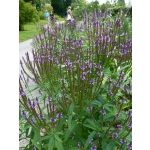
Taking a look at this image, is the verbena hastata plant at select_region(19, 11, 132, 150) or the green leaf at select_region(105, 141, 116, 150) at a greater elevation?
the verbena hastata plant at select_region(19, 11, 132, 150)

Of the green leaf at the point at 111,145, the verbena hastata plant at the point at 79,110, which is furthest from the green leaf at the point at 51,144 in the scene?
the green leaf at the point at 111,145

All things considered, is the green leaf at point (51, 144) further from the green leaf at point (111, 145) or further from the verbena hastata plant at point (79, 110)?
the green leaf at point (111, 145)

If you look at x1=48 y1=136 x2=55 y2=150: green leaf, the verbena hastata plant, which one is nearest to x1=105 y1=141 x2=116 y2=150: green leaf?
the verbena hastata plant

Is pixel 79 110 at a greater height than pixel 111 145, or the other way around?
pixel 79 110

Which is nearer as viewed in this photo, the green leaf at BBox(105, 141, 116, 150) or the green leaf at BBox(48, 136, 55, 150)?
the green leaf at BBox(48, 136, 55, 150)

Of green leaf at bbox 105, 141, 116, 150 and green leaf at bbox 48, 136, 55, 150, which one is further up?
green leaf at bbox 48, 136, 55, 150

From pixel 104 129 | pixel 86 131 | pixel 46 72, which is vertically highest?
pixel 46 72

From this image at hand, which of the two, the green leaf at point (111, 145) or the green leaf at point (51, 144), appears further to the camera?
the green leaf at point (111, 145)

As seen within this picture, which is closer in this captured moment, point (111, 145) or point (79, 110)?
point (111, 145)

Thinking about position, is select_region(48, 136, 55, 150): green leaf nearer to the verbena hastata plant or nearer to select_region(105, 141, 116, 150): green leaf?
the verbena hastata plant
